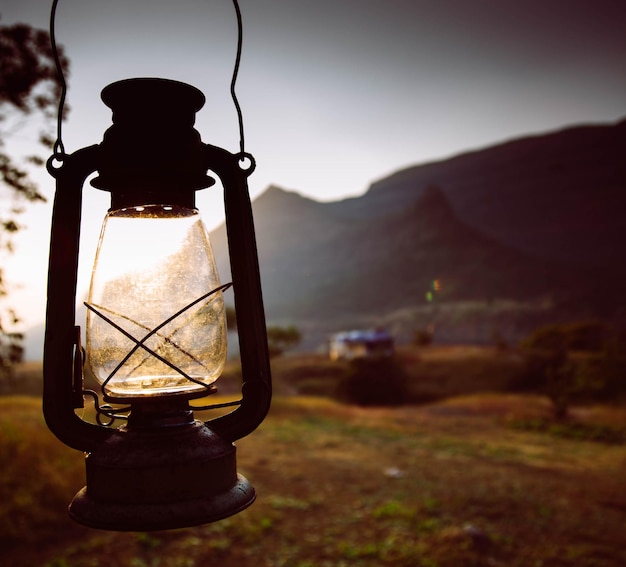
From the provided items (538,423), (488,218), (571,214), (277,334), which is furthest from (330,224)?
(538,423)

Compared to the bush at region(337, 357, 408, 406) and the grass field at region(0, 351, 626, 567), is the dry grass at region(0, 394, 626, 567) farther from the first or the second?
the bush at region(337, 357, 408, 406)

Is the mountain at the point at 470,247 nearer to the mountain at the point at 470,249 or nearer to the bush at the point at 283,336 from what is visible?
the mountain at the point at 470,249

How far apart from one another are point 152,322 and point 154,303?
0.16 ft

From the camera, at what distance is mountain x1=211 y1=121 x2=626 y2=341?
98250 mm

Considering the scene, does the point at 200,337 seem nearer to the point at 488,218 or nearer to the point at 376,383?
the point at 376,383

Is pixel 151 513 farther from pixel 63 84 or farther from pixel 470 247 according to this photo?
pixel 470 247

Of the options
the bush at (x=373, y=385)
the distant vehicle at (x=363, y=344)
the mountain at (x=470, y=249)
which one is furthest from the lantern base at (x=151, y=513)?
the mountain at (x=470, y=249)

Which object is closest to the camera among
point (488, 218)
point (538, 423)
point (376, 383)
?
point (538, 423)

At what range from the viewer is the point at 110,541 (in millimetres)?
5625

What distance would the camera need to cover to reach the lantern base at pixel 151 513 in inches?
37.4

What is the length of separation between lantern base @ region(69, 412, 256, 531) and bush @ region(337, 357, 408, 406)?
24.0 meters

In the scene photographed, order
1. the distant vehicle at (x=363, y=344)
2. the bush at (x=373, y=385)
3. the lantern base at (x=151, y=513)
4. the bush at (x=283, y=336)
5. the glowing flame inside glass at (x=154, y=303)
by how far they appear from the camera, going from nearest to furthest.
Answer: the lantern base at (x=151, y=513) → the glowing flame inside glass at (x=154, y=303) → the bush at (x=373, y=385) → the bush at (x=283, y=336) → the distant vehicle at (x=363, y=344)

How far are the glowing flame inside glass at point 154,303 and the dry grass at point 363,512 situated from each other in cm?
480

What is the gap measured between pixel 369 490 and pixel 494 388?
25.5 m
